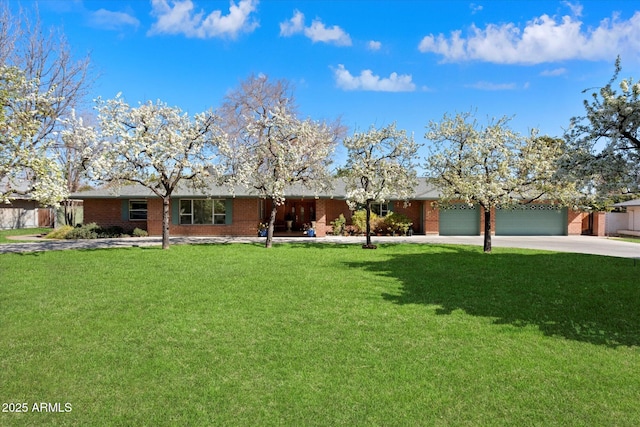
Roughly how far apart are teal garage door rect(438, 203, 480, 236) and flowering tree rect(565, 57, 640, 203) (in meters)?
18.3

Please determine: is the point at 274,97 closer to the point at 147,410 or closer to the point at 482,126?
the point at 482,126

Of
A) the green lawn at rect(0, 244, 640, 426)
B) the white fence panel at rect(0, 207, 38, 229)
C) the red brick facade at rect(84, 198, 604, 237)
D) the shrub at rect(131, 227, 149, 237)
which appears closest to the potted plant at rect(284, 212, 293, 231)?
the red brick facade at rect(84, 198, 604, 237)

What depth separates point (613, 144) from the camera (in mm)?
7254

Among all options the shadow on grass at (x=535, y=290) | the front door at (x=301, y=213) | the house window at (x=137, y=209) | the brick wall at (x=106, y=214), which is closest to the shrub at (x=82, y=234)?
the brick wall at (x=106, y=214)

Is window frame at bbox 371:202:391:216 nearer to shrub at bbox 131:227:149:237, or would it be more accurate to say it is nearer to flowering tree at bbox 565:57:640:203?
shrub at bbox 131:227:149:237

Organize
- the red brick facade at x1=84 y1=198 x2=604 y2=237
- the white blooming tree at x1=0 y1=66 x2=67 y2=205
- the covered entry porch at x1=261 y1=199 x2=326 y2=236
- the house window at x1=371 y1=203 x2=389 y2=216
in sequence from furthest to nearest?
the covered entry porch at x1=261 y1=199 x2=326 y2=236
the house window at x1=371 y1=203 x2=389 y2=216
the red brick facade at x1=84 y1=198 x2=604 y2=237
the white blooming tree at x1=0 y1=66 x2=67 y2=205

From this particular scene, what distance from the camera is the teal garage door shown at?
84.7 feet

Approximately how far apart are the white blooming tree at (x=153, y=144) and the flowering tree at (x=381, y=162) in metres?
5.98

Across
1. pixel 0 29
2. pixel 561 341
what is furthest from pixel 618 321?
pixel 0 29

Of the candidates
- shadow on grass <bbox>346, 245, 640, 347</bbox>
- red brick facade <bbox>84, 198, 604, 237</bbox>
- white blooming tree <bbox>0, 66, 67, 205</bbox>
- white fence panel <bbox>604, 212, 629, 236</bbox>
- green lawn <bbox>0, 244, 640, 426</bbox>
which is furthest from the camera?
white fence panel <bbox>604, 212, 629, 236</bbox>

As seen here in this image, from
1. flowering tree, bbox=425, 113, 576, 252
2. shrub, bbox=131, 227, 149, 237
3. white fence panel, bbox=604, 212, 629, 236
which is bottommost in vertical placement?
shrub, bbox=131, 227, 149, 237

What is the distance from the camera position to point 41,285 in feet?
30.5

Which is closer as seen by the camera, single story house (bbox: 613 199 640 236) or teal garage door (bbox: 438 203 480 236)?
teal garage door (bbox: 438 203 480 236)

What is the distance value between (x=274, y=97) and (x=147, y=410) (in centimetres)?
3205
